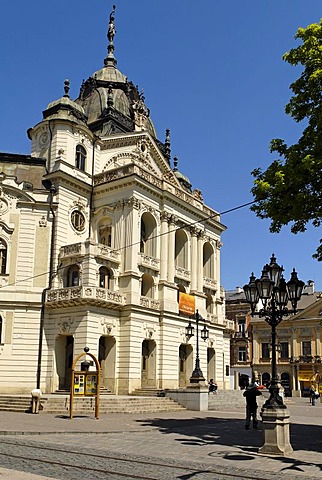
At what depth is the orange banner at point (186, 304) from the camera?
142ft

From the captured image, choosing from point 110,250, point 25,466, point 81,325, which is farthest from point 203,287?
point 25,466

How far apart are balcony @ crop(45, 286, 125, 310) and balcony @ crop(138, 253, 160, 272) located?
3.74 m

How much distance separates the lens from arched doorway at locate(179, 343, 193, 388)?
146ft

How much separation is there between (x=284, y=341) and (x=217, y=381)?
27697 millimetres

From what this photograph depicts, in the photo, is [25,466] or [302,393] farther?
[302,393]

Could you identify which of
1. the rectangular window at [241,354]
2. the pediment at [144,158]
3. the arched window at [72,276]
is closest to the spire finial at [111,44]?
the pediment at [144,158]

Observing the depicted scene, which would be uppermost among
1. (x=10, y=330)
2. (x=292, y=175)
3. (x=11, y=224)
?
(x=11, y=224)

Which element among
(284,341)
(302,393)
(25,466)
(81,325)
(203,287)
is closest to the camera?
(25,466)

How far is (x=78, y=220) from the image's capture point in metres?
40.6

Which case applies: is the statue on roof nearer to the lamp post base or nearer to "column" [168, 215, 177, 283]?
"column" [168, 215, 177, 283]

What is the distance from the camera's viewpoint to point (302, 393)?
229ft

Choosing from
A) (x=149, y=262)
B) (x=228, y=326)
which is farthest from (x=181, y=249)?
(x=228, y=326)

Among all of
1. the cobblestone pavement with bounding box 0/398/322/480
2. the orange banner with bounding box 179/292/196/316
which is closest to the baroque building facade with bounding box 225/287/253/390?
the orange banner with bounding box 179/292/196/316

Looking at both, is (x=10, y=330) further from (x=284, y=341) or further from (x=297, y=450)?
(x=284, y=341)
